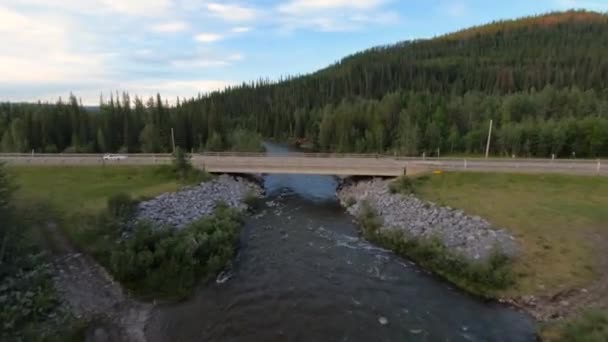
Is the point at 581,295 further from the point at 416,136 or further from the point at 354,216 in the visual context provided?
the point at 416,136

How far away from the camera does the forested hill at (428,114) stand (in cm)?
5316

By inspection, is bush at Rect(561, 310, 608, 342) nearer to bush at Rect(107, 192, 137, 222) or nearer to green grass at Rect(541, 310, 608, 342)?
green grass at Rect(541, 310, 608, 342)

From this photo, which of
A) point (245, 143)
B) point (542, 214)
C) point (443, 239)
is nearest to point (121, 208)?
point (443, 239)

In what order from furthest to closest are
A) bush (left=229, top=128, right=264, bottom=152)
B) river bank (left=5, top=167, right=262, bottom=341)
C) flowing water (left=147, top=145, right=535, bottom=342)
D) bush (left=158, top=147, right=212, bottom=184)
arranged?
1. bush (left=229, top=128, right=264, bottom=152)
2. bush (left=158, top=147, right=212, bottom=184)
3. river bank (left=5, top=167, right=262, bottom=341)
4. flowing water (left=147, top=145, right=535, bottom=342)

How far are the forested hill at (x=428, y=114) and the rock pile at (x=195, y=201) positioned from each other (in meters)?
28.0

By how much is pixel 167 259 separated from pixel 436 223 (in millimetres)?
16537

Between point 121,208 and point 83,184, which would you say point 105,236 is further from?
point 83,184

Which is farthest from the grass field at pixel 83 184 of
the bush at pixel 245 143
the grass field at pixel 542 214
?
the grass field at pixel 542 214

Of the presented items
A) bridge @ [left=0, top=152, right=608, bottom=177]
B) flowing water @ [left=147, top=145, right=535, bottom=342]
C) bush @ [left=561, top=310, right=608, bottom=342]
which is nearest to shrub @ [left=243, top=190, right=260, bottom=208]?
bridge @ [left=0, top=152, right=608, bottom=177]

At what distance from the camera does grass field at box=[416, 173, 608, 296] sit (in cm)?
1593

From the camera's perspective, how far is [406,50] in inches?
7495

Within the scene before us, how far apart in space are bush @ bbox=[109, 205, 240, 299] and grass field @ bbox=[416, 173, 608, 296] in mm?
14253

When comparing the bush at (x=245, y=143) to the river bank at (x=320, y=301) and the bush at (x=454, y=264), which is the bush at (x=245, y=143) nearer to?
the river bank at (x=320, y=301)

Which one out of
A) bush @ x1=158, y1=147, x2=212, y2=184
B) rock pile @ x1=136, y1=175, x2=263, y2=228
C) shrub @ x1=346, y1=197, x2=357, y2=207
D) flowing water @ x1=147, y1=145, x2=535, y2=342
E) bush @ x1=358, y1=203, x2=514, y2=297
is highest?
bush @ x1=158, y1=147, x2=212, y2=184
